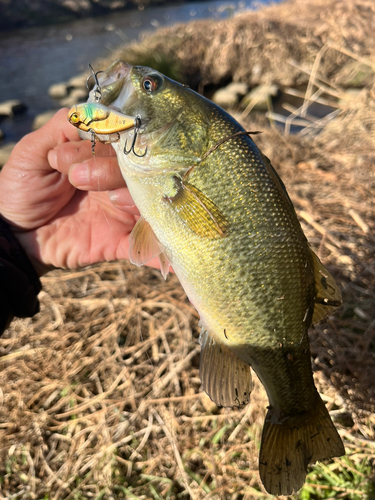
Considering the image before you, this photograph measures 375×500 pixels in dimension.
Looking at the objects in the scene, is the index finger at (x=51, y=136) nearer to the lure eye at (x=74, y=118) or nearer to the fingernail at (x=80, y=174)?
the fingernail at (x=80, y=174)

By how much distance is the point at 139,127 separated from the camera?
167 cm

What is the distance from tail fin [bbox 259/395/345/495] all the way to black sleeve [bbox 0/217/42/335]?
1.79 m

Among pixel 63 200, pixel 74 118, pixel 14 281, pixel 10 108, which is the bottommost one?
pixel 10 108

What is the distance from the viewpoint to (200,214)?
1604 millimetres

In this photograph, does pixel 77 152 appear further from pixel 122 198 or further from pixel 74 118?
pixel 74 118

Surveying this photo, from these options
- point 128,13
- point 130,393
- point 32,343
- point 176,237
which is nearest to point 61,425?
point 130,393

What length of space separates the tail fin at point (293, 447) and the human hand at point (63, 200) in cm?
150

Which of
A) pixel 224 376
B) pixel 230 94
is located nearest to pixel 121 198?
pixel 224 376

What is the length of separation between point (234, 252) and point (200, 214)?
0.78ft

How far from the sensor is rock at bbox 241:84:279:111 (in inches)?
373

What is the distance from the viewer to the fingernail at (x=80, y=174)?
77.2 inches

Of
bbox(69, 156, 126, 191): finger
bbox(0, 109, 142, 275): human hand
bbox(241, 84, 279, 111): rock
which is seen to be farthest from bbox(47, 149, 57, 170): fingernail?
bbox(241, 84, 279, 111): rock

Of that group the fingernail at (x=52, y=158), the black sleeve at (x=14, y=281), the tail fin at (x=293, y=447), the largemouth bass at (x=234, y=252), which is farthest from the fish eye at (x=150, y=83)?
the tail fin at (x=293, y=447)

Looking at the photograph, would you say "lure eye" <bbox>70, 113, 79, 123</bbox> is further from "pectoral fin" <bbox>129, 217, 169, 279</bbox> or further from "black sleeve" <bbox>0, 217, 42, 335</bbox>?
"black sleeve" <bbox>0, 217, 42, 335</bbox>
